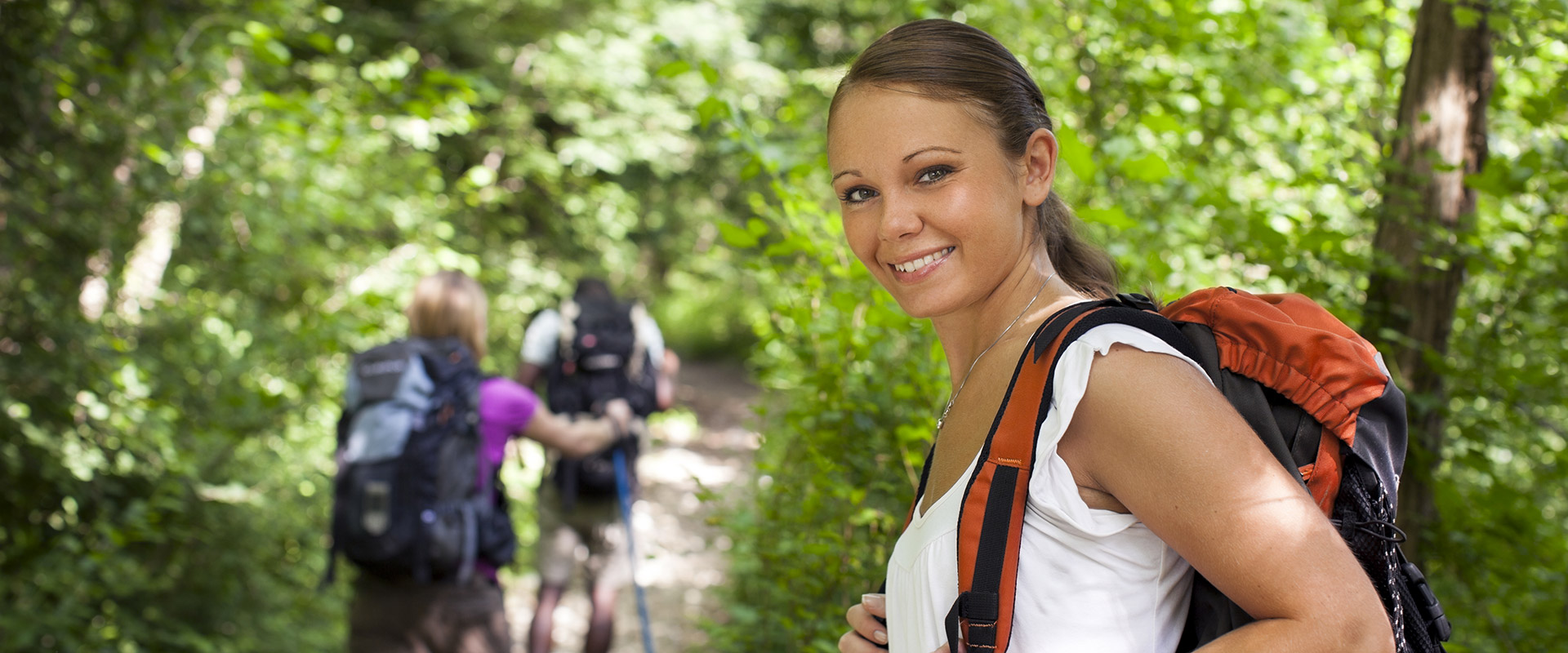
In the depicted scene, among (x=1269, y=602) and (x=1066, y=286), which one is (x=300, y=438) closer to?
(x=1066, y=286)

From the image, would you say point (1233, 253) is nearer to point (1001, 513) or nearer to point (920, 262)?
point (920, 262)

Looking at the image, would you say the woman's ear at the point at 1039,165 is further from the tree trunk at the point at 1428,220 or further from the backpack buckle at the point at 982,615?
the tree trunk at the point at 1428,220

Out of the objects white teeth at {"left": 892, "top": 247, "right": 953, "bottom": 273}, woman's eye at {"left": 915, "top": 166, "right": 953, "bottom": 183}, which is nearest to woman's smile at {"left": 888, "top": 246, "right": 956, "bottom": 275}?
white teeth at {"left": 892, "top": 247, "right": 953, "bottom": 273}

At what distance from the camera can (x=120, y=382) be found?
4109mm

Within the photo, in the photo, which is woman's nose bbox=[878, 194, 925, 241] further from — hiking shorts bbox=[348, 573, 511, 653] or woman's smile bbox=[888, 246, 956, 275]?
hiking shorts bbox=[348, 573, 511, 653]

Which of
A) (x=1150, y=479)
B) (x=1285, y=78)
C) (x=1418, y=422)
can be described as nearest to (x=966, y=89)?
(x=1150, y=479)

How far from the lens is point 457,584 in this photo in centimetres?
352

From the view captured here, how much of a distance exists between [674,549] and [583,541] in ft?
7.77

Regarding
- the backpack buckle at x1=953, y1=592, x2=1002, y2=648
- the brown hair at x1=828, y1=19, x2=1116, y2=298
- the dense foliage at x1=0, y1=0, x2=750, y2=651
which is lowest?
the dense foliage at x1=0, y1=0, x2=750, y2=651

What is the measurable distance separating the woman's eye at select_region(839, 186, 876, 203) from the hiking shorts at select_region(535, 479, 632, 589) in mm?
3782

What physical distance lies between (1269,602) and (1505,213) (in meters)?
3.35

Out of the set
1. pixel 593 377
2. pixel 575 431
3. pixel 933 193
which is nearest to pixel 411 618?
pixel 575 431

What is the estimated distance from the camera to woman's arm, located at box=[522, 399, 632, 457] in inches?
151

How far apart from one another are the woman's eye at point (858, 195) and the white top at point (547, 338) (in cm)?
350
